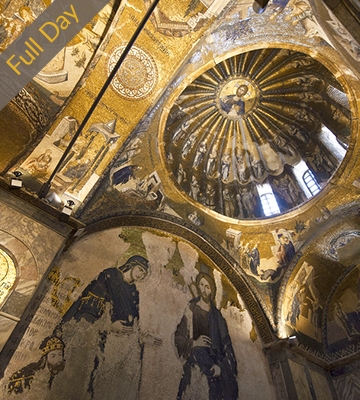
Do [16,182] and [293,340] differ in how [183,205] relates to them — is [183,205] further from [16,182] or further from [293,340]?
[16,182]

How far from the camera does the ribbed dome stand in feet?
34.7

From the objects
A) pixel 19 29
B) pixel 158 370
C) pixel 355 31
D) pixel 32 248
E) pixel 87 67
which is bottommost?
pixel 158 370

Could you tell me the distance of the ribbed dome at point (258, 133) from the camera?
1059 cm

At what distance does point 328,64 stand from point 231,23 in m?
2.86

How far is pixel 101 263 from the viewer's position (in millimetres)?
7449

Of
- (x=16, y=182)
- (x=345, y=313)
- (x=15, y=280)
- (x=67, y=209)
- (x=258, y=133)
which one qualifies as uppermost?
(x=258, y=133)

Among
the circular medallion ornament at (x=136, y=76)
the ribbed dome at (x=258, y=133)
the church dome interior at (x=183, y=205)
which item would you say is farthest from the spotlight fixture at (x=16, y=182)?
the ribbed dome at (x=258, y=133)

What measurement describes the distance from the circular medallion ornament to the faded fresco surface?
3629mm

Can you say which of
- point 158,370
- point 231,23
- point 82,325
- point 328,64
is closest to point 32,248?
point 82,325

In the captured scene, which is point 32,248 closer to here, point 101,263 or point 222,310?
point 101,263

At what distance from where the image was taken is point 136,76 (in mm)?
7422

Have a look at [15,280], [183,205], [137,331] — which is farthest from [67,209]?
[183,205]

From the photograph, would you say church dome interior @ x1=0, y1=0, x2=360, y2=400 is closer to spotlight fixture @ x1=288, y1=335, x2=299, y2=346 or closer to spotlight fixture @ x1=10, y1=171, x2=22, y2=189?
spotlight fixture @ x1=10, y1=171, x2=22, y2=189

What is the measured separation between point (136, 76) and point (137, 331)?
236 inches
